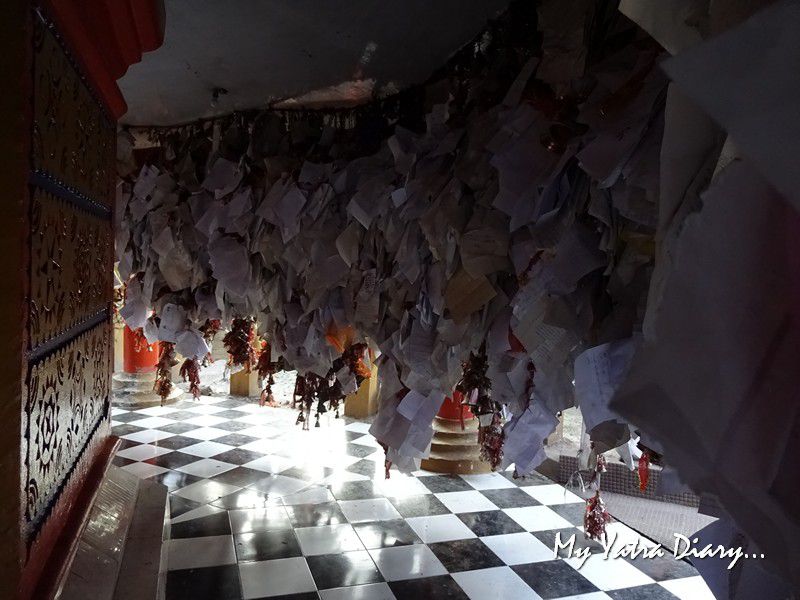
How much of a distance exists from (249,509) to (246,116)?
1.97 meters

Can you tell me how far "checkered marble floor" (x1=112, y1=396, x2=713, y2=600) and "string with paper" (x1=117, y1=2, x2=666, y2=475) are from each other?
830 mm

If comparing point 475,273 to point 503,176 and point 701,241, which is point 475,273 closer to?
point 503,176

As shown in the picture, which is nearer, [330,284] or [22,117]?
[22,117]

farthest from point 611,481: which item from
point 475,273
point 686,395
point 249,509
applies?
point 686,395

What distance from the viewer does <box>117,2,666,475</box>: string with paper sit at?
2.96 feet

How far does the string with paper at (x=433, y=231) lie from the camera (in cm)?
90

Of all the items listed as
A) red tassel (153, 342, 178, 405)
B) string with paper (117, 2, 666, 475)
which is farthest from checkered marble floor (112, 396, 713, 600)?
string with paper (117, 2, 666, 475)

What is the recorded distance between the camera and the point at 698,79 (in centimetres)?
32

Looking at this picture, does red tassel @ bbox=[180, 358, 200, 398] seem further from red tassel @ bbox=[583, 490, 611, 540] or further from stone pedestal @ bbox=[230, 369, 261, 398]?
stone pedestal @ bbox=[230, 369, 261, 398]

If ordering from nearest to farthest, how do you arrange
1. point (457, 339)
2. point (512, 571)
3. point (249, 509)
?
point (457, 339) → point (512, 571) → point (249, 509)

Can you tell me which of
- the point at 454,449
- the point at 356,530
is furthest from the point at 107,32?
the point at 454,449

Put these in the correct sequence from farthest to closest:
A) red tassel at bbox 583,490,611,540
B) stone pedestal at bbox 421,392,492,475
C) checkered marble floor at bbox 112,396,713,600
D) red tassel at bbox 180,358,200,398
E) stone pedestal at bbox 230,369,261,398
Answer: stone pedestal at bbox 230,369,261,398
stone pedestal at bbox 421,392,492,475
red tassel at bbox 180,358,200,398
checkered marble floor at bbox 112,396,713,600
red tassel at bbox 583,490,611,540

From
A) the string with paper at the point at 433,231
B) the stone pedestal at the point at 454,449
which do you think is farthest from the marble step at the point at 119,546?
the stone pedestal at the point at 454,449

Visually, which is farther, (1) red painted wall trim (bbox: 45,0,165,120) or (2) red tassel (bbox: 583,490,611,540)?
(2) red tassel (bbox: 583,490,611,540)
